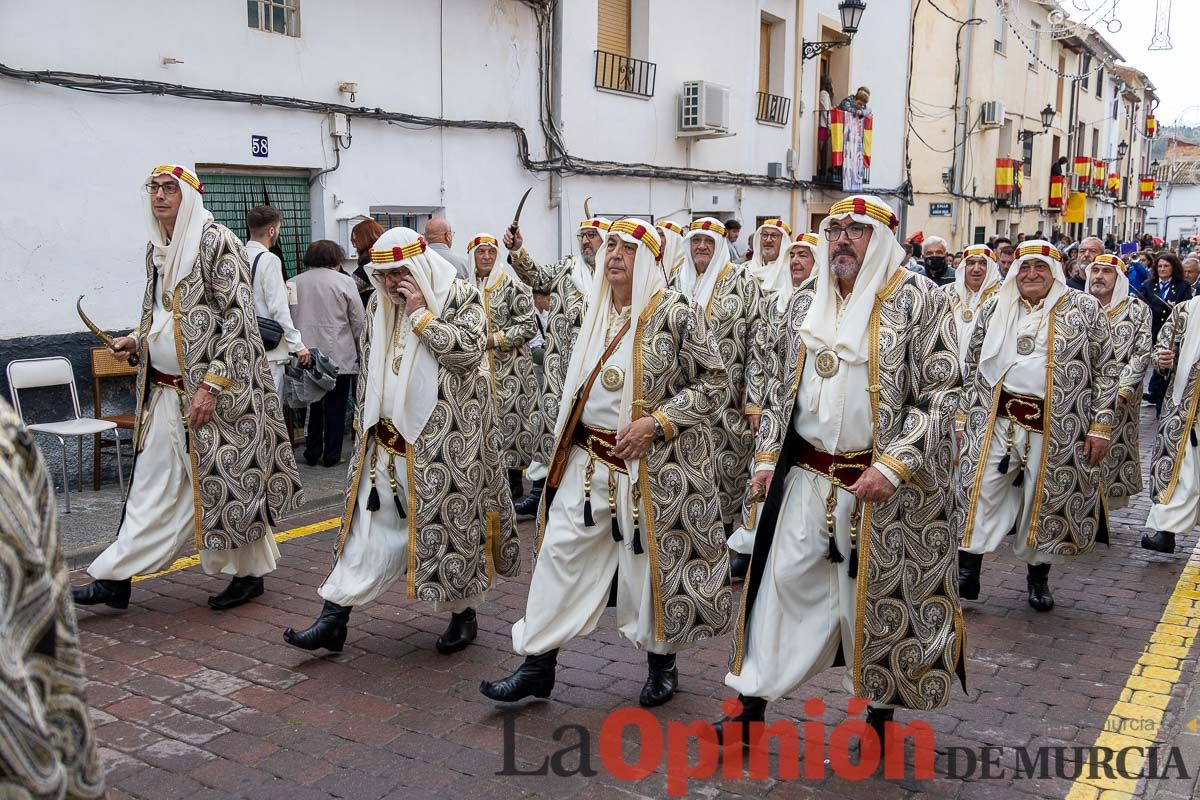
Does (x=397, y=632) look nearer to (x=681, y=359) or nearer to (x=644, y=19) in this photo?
(x=681, y=359)

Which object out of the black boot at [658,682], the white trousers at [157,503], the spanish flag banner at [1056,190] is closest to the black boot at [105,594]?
the white trousers at [157,503]

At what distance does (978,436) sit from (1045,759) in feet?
7.95

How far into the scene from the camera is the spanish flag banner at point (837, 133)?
19.4 m

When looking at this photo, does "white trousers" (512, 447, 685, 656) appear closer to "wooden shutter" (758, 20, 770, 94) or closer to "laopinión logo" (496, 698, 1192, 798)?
"laopinión logo" (496, 698, 1192, 798)

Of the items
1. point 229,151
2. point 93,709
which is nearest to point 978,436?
point 93,709

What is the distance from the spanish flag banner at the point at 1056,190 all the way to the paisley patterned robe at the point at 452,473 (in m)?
33.0

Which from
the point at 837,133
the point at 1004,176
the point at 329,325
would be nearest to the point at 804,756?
the point at 329,325

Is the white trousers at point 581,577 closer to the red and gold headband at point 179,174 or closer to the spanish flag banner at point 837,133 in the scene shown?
the red and gold headband at point 179,174

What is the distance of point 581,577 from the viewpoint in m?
4.61

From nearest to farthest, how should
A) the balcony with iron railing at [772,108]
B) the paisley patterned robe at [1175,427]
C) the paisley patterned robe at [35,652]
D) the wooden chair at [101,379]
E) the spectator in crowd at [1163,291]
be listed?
the paisley patterned robe at [35,652]
the paisley patterned robe at [1175,427]
the wooden chair at [101,379]
the spectator in crowd at [1163,291]
the balcony with iron railing at [772,108]

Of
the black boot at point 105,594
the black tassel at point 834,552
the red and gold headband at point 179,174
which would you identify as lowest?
the black boot at point 105,594

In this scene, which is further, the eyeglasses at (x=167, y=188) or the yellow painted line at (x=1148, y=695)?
the eyeglasses at (x=167, y=188)

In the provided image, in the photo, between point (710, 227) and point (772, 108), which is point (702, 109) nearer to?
point (772, 108)

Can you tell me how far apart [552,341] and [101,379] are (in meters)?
3.65
